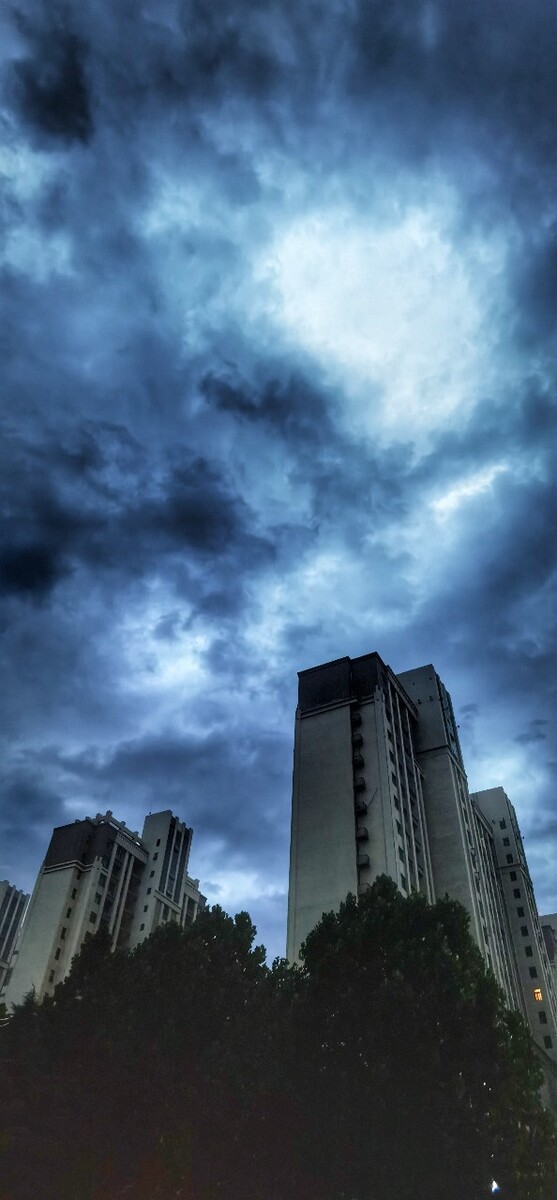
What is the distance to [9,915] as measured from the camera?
516 feet

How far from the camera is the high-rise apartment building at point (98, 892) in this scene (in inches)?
3629

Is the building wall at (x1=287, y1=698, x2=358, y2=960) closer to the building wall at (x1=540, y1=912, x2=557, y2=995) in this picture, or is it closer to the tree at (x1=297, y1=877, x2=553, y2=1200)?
the tree at (x1=297, y1=877, x2=553, y2=1200)

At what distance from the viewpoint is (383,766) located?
70.4 meters

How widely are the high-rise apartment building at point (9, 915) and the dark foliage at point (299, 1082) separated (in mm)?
128268

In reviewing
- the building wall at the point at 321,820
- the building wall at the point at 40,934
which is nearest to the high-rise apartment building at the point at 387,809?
the building wall at the point at 321,820

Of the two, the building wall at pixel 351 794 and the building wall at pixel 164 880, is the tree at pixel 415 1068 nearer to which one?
the building wall at pixel 351 794

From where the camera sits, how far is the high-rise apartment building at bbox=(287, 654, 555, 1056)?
2581 inches

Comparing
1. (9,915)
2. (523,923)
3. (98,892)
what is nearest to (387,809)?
(523,923)

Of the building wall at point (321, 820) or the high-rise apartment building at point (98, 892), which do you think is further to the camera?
the high-rise apartment building at point (98, 892)

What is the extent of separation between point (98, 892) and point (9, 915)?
2874 inches

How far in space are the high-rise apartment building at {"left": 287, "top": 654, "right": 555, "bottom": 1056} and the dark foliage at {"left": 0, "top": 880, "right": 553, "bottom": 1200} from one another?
82.6 feet

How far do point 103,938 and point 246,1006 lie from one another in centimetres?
1118

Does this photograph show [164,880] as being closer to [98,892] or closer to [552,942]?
[98,892]

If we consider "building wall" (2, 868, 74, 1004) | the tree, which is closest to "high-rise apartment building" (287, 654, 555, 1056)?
the tree
